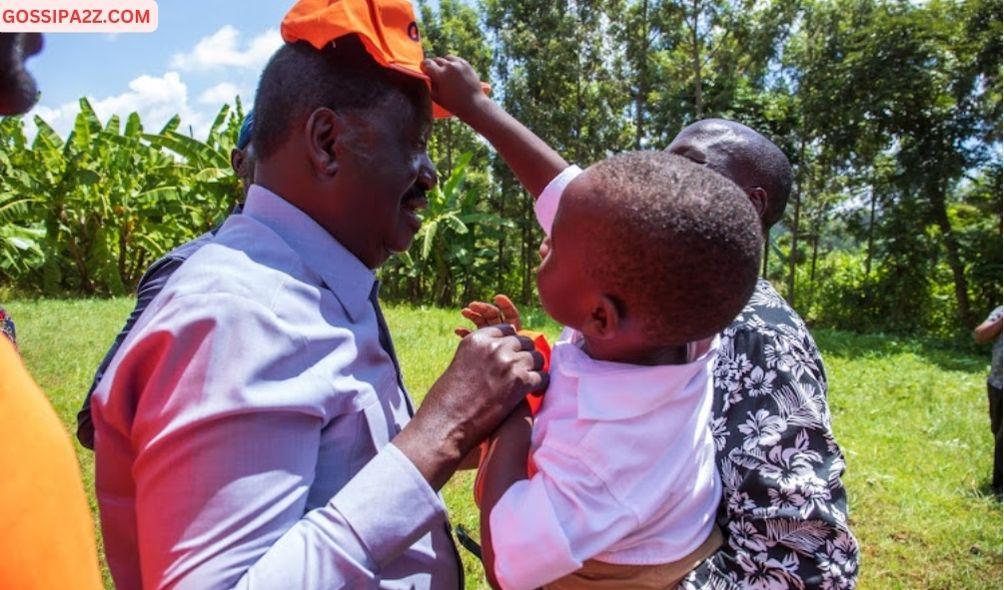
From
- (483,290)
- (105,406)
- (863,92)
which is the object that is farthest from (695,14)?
(105,406)

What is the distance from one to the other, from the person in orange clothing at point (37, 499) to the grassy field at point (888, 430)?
10.9 ft

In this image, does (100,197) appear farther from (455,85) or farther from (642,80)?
(455,85)

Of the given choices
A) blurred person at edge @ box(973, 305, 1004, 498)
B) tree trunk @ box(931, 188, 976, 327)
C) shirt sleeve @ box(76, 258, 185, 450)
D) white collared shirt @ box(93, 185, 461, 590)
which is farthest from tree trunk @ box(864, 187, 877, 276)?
white collared shirt @ box(93, 185, 461, 590)

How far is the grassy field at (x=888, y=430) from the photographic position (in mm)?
4527

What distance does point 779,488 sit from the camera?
1.46 m

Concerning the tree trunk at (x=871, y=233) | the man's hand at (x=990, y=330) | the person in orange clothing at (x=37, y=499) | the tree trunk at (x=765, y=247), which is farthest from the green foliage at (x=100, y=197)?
the tree trunk at (x=871, y=233)

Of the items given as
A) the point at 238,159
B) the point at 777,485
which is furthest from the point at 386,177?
the point at 238,159

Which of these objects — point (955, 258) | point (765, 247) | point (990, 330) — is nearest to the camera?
point (765, 247)

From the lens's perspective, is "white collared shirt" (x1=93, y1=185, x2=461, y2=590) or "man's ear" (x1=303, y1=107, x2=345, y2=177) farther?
"man's ear" (x1=303, y1=107, x2=345, y2=177)

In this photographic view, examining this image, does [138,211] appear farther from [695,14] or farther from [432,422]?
[432,422]

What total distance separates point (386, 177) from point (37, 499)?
947 mm

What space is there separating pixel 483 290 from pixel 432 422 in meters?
15.0

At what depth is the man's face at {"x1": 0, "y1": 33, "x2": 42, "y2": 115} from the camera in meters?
1.02

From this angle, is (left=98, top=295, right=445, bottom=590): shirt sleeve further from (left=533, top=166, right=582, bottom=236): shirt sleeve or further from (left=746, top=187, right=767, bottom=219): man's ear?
(left=746, top=187, right=767, bottom=219): man's ear
